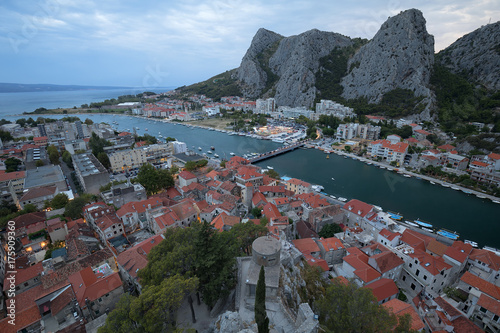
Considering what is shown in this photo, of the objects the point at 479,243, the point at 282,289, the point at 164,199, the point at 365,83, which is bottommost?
the point at 479,243

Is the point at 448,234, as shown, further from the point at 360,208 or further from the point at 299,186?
the point at 299,186

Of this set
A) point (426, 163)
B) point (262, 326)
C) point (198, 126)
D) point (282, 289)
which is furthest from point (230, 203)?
point (198, 126)

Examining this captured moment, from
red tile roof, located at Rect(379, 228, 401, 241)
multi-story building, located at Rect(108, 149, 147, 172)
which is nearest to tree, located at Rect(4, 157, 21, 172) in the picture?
multi-story building, located at Rect(108, 149, 147, 172)

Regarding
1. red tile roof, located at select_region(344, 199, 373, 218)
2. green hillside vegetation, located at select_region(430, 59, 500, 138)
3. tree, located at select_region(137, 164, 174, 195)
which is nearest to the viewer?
red tile roof, located at select_region(344, 199, 373, 218)

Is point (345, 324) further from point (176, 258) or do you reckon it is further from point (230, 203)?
point (230, 203)

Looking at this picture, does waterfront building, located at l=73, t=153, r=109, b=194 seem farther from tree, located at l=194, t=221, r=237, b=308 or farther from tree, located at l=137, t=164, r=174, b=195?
tree, located at l=194, t=221, r=237, b=308

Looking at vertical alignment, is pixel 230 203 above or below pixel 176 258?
below

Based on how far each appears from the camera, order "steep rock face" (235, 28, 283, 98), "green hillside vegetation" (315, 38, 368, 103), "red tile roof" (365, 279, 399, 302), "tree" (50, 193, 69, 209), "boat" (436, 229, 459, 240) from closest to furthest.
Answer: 1. "red tile roof" (365, 279, 399, 302)
2. "tree" (50, 193, 69, 209)
3. "boat" (436, 229, 459, 240)
4. "green hillside vegetation" (315, 38, 368, 103)
5. "steep rock face" (235, 28, 283, 98)

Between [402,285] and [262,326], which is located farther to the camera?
[402,285]
